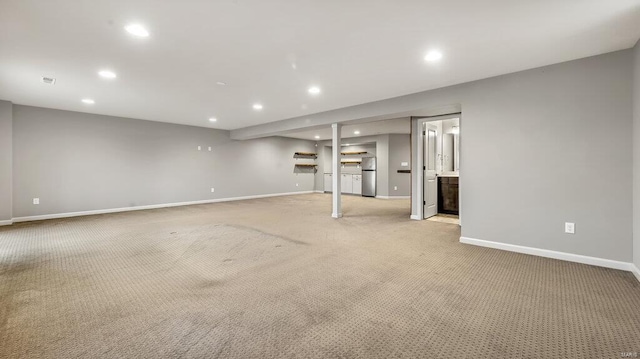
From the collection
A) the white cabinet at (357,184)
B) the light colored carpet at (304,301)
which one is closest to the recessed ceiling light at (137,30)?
the light colored carpet at (304,301)

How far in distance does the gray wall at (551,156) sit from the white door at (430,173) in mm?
1764

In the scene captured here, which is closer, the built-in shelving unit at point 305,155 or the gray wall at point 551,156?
the gray wall at point 551,156

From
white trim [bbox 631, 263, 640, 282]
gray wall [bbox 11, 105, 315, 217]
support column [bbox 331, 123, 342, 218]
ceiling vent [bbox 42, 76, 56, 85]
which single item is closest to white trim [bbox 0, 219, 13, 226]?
gray wall [bbox 11, 105, 315, 217]

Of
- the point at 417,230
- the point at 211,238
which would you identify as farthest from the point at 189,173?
the point at 417,230

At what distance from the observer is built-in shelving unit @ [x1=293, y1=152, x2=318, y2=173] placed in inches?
453

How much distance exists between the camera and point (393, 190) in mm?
9969

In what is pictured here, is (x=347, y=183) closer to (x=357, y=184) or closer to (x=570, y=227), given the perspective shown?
A: (x=357, y=184)

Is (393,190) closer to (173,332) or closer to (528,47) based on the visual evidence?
(528,47)

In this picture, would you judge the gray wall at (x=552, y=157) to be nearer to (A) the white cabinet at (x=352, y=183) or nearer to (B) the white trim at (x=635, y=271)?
(B) the white trim at (x=635, y=271)

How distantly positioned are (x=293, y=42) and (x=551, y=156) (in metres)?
3.45

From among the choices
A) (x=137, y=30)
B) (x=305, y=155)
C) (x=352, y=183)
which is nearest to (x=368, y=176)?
(x=352, y=183)

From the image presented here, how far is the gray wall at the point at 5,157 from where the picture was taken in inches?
205

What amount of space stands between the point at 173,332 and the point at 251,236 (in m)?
2.60

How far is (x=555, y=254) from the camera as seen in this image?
3273 mm
